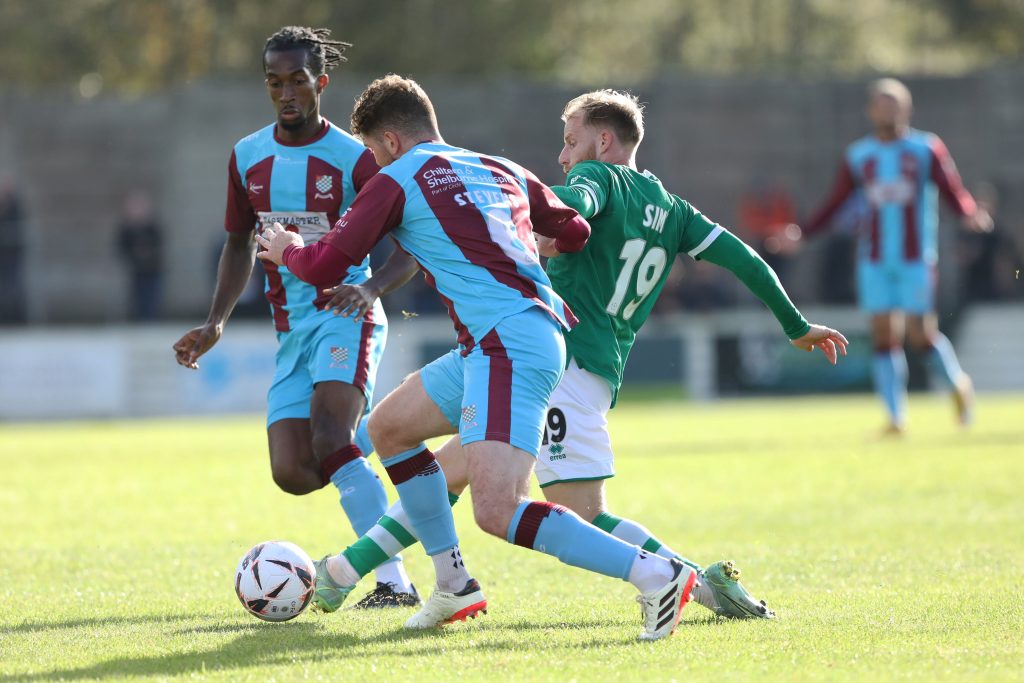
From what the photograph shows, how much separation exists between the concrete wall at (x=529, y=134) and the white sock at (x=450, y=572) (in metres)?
18.6

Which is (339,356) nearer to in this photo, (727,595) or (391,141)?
(391,141)

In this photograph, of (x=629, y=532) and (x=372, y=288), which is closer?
(x=372, y=288)

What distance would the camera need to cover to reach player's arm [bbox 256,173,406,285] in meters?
5.45

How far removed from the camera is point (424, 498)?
19.5ft

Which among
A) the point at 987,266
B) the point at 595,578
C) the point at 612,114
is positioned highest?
the point at 612,114

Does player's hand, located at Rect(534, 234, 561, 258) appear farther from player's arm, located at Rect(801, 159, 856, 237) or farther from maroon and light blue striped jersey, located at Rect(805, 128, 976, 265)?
maroon and light blue striped jersey, located at Rect(805, 128, 976, 265)

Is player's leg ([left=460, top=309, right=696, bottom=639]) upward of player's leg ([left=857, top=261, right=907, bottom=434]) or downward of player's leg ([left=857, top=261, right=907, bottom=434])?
upward

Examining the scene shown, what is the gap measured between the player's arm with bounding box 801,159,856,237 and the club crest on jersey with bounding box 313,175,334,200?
757cm

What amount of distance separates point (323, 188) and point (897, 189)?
8758 millimetres

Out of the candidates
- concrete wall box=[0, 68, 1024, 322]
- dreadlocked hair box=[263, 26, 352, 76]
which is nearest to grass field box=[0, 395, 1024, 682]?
dreadlocked hair box=[263, 26, 352, 76]

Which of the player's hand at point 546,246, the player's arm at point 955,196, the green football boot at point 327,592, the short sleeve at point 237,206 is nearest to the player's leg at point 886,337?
the player's arm at point 955,196

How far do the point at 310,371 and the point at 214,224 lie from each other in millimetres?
18314

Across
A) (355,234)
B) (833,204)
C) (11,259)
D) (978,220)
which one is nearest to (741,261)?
(355,234)

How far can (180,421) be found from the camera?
2086 centimetres
